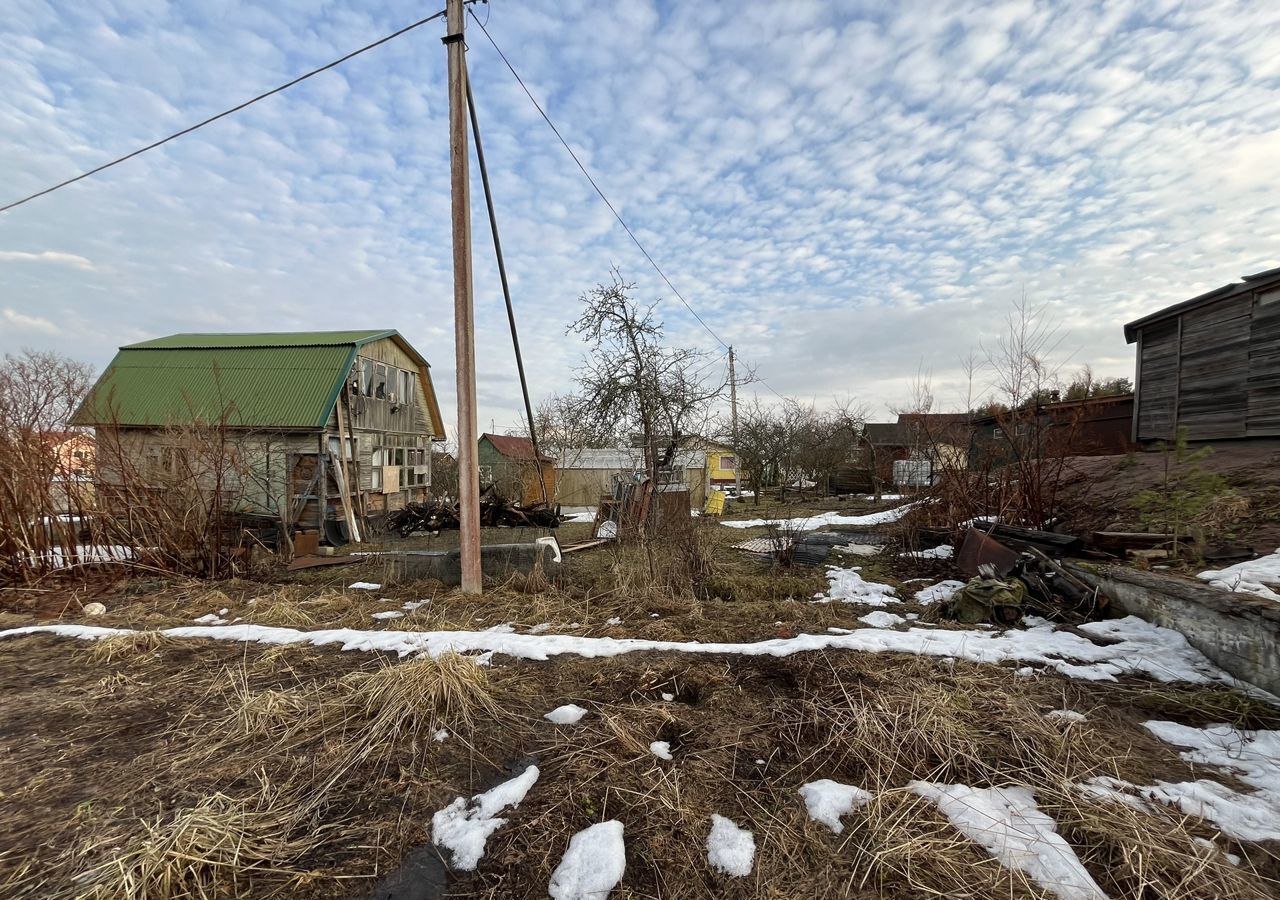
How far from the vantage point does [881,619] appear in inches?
210

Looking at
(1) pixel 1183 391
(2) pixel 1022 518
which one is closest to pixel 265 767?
(2) pixel 1022 518

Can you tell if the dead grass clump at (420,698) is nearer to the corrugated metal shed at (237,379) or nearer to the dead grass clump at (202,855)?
the dead grass clump at (202,855)

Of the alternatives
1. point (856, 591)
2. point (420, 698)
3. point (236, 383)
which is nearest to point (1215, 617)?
point (856, 591)

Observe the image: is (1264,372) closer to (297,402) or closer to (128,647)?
(128,647)

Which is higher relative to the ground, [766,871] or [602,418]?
[602,418]

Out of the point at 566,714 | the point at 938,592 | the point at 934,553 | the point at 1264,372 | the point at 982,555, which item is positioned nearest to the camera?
the point at 566,714

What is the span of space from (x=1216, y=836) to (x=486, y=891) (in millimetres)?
2766

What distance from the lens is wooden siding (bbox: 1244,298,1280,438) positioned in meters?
9.68

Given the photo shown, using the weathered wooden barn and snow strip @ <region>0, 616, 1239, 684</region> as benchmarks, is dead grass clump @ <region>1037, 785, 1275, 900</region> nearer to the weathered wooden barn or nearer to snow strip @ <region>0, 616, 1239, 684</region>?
snow strip @ <region>0, 616, 1239, 684</region>

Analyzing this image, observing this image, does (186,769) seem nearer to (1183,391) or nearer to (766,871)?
(766,871)

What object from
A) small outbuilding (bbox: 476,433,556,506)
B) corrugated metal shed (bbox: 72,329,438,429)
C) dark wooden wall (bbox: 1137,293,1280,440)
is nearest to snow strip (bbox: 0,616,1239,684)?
small outbuilding (bbox: 476,433,556,506)

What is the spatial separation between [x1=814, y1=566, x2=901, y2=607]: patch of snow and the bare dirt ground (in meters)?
2.11

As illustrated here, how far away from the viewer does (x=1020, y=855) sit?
198cm

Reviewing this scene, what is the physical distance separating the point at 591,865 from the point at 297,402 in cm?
1661
